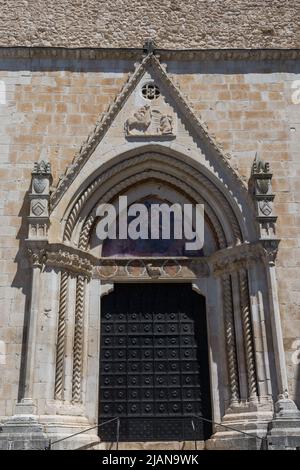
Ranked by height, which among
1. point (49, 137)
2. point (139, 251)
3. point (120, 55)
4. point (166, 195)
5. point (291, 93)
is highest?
point (120, 55)

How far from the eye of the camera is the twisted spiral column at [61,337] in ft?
25.7

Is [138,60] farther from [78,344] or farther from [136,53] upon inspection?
[78,344]

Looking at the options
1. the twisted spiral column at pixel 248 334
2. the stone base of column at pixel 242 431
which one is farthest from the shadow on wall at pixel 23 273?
the twisted spiral column at pixel 248 334

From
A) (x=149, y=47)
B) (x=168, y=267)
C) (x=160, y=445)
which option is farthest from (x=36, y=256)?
(x=149, y=47)

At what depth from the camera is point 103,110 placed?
9492mm

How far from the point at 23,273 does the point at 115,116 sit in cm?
316

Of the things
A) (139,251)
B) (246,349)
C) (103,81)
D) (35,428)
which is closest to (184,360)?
(246,349)

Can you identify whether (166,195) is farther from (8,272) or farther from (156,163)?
(8,272)

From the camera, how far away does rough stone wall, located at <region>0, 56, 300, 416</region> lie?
865 cm

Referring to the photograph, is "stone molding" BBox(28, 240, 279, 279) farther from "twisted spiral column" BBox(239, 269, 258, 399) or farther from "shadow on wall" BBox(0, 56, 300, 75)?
"shadow on wall" BBox(0, 56, 300, 75)

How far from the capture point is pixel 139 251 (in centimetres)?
922

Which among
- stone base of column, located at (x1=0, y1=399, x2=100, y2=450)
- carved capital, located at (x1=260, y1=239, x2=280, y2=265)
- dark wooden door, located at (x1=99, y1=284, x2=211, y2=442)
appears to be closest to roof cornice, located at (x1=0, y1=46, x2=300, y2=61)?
carved capital, located at (x1=260, y1=239, x2=280, y2=265)

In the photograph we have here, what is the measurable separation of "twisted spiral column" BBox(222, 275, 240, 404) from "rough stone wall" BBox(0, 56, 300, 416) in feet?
2.66

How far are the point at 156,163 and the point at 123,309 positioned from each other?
259cm
